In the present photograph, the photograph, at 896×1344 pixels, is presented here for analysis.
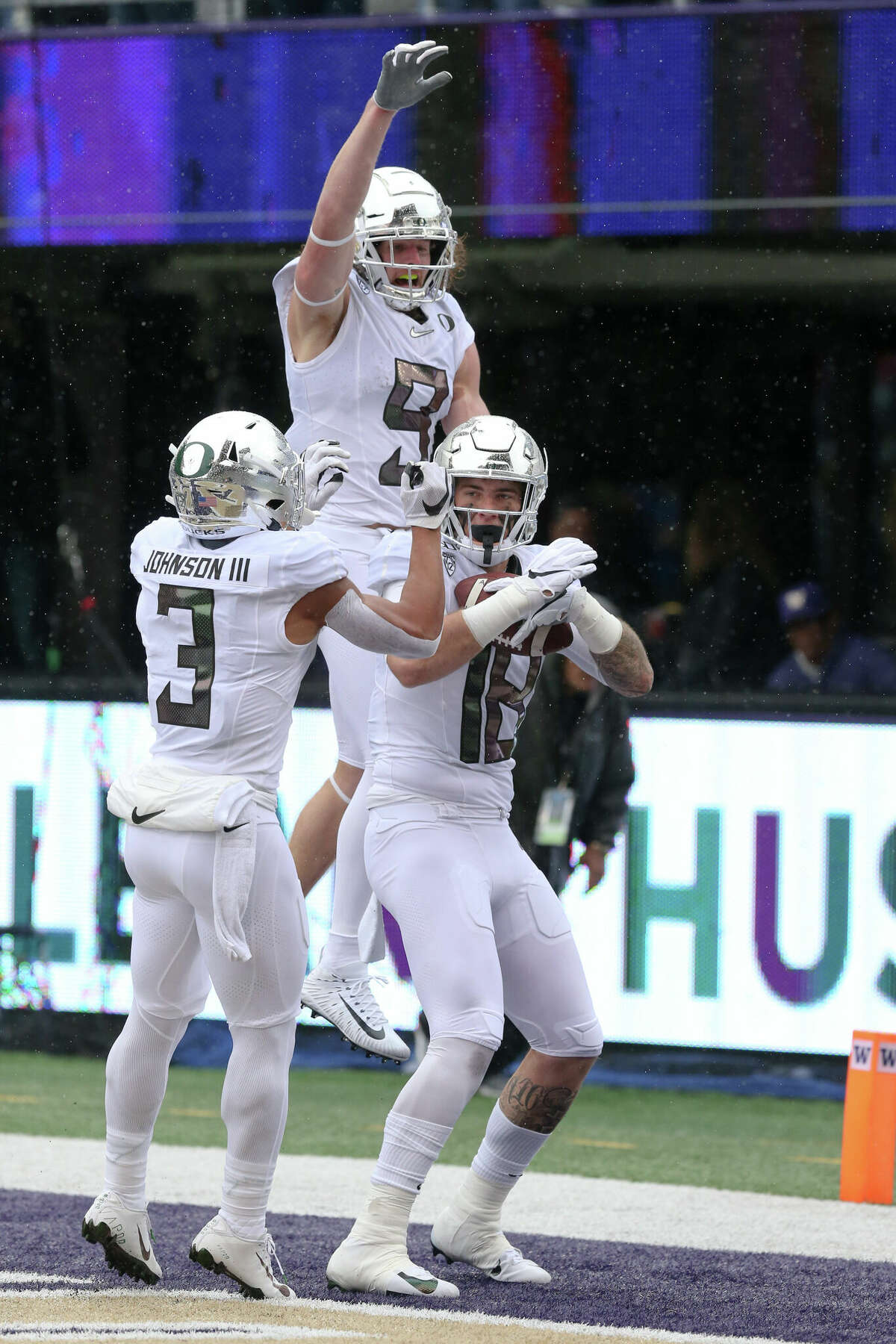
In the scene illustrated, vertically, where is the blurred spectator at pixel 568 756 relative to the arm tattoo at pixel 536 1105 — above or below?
above

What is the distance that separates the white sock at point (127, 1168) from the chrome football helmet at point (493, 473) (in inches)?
59.3

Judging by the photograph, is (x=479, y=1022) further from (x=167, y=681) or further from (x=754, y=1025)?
(x=754, y=1025)

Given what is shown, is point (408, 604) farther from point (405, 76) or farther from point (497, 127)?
point (497, 127)

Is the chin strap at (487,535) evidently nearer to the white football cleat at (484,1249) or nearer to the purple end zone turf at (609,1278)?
the white football cleat at (484,1249)

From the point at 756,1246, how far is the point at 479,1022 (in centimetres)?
128

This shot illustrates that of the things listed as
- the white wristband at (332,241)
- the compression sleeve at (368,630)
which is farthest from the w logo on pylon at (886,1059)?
the white wristband at (332,241)

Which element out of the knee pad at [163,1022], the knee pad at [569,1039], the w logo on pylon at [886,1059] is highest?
the knee pad at [163,1022]

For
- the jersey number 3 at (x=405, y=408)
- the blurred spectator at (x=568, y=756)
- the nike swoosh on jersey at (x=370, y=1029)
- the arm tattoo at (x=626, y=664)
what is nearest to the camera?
the arm tattoo at (x=626, y=664)

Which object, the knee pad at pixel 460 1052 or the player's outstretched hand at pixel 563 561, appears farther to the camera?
the player's outstretched hand at pixel 563 561

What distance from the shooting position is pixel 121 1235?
4426 millimetres

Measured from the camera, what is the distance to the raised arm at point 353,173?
4.73 metres

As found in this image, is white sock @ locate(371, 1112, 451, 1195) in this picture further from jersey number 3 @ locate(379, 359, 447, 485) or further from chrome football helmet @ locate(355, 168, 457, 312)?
chrome football helmet @ locate(355, 168, 457, 312)

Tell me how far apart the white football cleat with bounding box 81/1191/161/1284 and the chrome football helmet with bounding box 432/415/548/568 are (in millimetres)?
1641

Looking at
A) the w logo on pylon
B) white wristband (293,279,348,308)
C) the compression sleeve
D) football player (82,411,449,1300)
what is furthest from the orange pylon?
white wristband (293,279,348,308)
